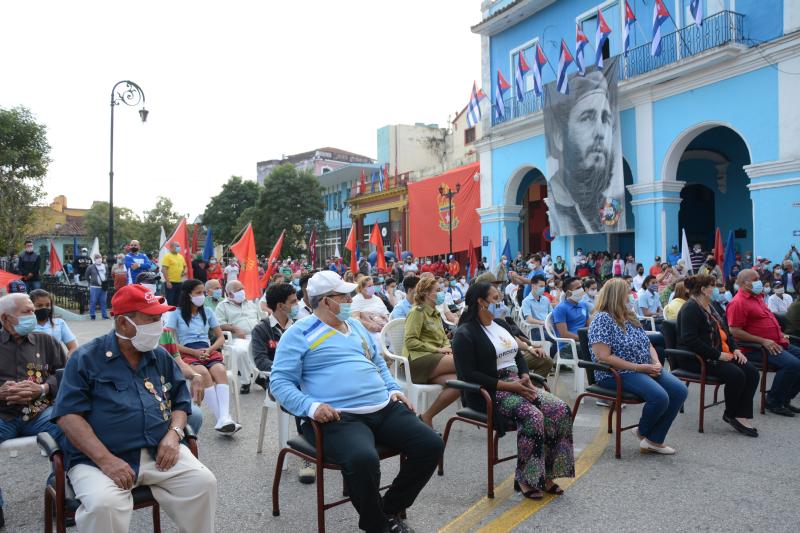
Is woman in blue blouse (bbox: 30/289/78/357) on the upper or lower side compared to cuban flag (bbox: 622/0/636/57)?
lower

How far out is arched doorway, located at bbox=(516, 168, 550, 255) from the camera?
2848 cm

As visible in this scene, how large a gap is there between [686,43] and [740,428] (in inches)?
621

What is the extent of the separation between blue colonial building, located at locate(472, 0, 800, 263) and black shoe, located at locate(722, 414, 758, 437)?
1209 cm

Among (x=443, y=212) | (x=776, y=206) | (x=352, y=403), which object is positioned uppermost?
(x=443, y=212)

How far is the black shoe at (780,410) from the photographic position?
21.5ft

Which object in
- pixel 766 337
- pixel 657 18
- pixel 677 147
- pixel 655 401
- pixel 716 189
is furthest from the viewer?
pixel 716 189

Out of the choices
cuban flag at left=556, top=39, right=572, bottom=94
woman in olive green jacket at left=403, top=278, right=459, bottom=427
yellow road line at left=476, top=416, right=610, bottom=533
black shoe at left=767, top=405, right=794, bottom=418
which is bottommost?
yellow road line at left=476, top=416, right=610, bottom=533

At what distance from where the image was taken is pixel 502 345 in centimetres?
489

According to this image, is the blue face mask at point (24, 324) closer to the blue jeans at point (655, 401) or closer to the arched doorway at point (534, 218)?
the blue jeans at point (655, 401)

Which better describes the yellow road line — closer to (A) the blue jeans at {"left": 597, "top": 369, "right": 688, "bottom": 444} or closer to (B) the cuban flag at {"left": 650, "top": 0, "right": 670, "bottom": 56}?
(A) the blue jeans at {"left": 597, "top": 369, "right": 688, "bottom": 444}

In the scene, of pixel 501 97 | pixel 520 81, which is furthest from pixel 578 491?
pixel 520 81

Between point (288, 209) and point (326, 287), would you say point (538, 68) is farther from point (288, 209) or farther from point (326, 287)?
point (288, 209)

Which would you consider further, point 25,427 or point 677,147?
point 677,147

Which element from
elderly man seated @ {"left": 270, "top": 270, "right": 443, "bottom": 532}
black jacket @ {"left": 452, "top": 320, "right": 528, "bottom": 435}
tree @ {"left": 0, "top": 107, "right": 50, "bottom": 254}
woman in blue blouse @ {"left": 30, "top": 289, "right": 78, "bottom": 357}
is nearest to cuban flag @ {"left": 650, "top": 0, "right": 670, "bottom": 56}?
black jacket @ {"left": 452, "top": 320, "right": 528, "bottom": 435}
